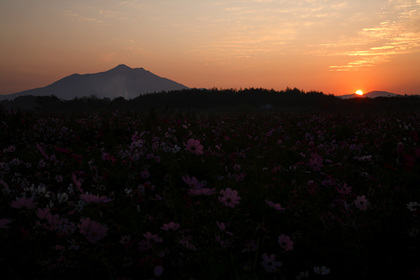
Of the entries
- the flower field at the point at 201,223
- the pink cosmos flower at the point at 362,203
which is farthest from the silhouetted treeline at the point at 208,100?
the pink cosmos flower at the point at 362,203

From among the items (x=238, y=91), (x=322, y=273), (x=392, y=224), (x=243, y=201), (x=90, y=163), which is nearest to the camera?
(x=322, y=273)

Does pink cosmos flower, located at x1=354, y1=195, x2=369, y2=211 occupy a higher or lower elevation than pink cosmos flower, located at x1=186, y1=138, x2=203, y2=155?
lower

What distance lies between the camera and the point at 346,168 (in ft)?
12.4

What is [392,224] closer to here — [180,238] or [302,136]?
[180,238]

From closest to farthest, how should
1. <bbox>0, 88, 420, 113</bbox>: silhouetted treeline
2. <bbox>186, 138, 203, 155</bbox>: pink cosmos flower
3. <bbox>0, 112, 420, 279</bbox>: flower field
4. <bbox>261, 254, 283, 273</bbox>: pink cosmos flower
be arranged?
<bbox>261, 254, 283, 273</bbox>: pink cosmos flower → <bbox>0, 112, 420, 279</bbox>: flower field → <bbox>186, 138, 203, 155</bbox>: pink cosmos flower → <bbox>0, 88, 420, 113</bbox>: silhouetted treeline

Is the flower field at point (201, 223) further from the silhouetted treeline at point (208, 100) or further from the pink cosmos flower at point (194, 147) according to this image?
the silhouetted treeline at point (208, 100)

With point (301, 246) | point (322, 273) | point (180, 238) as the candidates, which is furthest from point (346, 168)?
point (180, 238)

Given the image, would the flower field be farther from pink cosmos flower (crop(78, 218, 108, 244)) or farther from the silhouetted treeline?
the silhouetted treeline

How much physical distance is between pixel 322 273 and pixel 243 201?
1153 millimetres

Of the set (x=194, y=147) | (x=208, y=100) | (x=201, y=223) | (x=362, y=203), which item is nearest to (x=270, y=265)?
(x=201, y=223)

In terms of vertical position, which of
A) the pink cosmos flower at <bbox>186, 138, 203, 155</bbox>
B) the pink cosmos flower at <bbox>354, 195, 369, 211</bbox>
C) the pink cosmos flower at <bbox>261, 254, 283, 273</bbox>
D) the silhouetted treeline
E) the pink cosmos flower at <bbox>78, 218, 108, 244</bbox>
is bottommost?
the pink cosmos flower at <bbox>261, 254, 283, 273</bbox>

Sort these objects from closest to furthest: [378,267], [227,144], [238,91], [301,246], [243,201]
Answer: [378,267], [301,246], [243,201], [227,144], [238,91]

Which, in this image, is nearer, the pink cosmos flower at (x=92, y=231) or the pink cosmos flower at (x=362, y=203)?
the pink cosmos flower at (x=92, y=231)

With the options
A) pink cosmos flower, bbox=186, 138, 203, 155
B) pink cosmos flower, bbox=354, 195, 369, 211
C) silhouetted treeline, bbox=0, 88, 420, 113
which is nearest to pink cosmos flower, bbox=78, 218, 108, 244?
pink cosmos flower, bbox=186, 138, 203, 155
